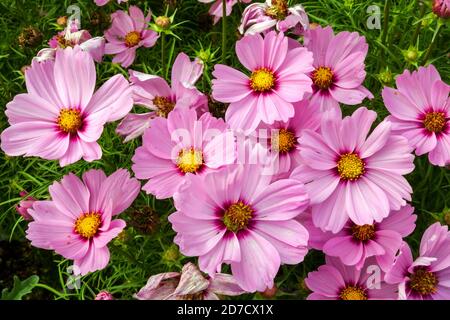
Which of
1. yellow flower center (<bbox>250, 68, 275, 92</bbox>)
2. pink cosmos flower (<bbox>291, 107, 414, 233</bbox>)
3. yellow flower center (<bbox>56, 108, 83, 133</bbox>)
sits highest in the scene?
yellow flower center (<bbox>250, 68, 275, 92</bbox>)

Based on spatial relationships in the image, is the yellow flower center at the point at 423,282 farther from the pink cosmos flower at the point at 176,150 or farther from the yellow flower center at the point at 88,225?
the yellow flower center at the point at 88,225

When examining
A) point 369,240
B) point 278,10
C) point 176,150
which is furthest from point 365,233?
point 278,10

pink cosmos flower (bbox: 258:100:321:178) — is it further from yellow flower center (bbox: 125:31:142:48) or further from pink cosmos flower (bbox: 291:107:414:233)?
yellow flower center (bbox: 125:31:142:48)

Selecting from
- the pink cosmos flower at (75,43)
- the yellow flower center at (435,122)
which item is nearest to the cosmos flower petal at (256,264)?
the yellow flower center at (435,122)

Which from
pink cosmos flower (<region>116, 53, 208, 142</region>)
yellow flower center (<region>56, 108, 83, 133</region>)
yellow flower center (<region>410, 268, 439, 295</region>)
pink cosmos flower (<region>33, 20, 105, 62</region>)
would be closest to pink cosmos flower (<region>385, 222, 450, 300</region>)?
yellow flower center (<region>410, 268, 439, 295</region>)

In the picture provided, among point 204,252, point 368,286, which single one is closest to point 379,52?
point 368,286
